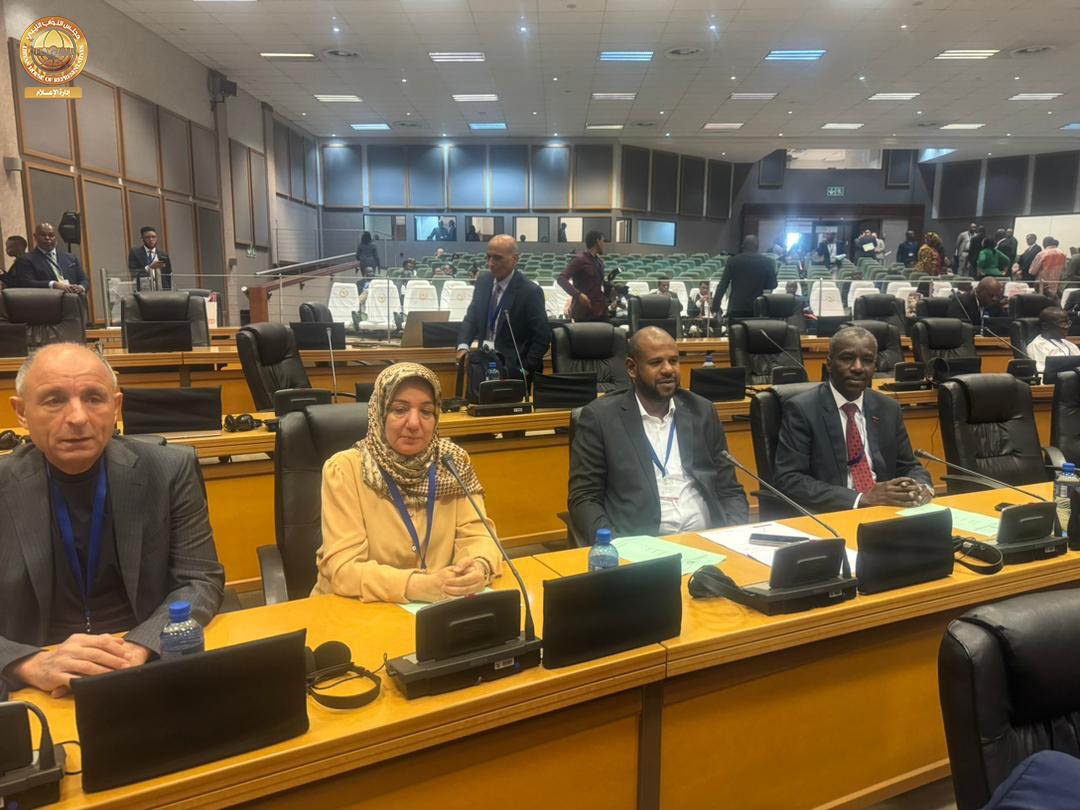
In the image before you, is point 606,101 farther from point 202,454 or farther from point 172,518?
point 172,518

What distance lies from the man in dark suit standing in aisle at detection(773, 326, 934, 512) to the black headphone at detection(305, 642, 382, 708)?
6.52ft

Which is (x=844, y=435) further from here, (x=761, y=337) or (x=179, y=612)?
(x=761, y=337)

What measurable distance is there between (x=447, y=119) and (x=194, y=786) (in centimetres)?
1542

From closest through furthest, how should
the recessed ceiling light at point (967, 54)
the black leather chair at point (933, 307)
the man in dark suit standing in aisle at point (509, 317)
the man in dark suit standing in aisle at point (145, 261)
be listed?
the man in dark suit standing in aisle at point (509, 317)
the black leather chair at point (933, 307)
the man in dark suit standing in aisle at point (145, 261)
the recessed ceiling light at point (967, 54)

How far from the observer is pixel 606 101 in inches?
520

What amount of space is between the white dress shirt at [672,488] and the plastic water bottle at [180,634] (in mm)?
1644

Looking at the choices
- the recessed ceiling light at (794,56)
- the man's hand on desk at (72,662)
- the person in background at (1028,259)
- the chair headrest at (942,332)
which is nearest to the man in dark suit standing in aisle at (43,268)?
the man's hand on desk at (72,662)

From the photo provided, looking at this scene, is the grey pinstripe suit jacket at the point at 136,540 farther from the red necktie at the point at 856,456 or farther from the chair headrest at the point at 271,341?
the chair headrest at the point at 271,341

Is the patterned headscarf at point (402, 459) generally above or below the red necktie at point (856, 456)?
above

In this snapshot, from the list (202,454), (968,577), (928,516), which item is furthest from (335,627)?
(202,454)

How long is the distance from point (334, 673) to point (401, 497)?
24.9 inches

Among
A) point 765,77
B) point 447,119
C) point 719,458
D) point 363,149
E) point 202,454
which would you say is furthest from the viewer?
point 363,149

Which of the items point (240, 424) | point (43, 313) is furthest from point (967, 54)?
point (43, 313)

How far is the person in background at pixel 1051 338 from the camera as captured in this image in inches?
224
